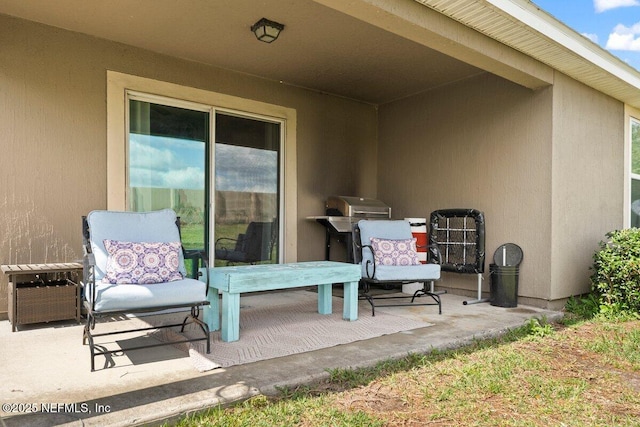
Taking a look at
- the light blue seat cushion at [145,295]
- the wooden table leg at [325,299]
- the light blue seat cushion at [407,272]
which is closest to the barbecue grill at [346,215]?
the light blue seat cushion at [407,272]

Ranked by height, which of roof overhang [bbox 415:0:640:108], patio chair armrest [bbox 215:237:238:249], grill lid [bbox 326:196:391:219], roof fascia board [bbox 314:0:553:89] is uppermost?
roof overhang [bbox 415:0:640:108]

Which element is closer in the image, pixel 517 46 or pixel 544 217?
pixel 517 46

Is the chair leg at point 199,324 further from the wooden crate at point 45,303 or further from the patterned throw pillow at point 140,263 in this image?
the wooden crate at point 45,303

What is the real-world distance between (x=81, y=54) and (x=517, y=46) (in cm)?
407

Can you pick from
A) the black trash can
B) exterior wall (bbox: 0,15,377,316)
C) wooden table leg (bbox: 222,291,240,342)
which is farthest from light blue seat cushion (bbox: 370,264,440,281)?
exterior wall (bbox: 0,15,377,316)

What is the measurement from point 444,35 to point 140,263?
112 inches

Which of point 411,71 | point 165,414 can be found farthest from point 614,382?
point 411,71

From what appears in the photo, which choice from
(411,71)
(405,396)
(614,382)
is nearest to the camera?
(405,396)

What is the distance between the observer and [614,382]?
278 centimetres

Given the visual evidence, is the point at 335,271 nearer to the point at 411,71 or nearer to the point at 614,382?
the point at 614,382

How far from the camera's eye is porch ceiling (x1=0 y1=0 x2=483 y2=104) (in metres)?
3.79

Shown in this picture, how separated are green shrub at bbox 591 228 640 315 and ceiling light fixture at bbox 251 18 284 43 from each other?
402 centimetres

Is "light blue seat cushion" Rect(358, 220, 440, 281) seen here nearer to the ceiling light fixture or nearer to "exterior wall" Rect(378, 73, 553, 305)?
"exterior wall" Rect(378, 73, 553, 305)

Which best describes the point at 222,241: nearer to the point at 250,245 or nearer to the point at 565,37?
the point at 250,245
